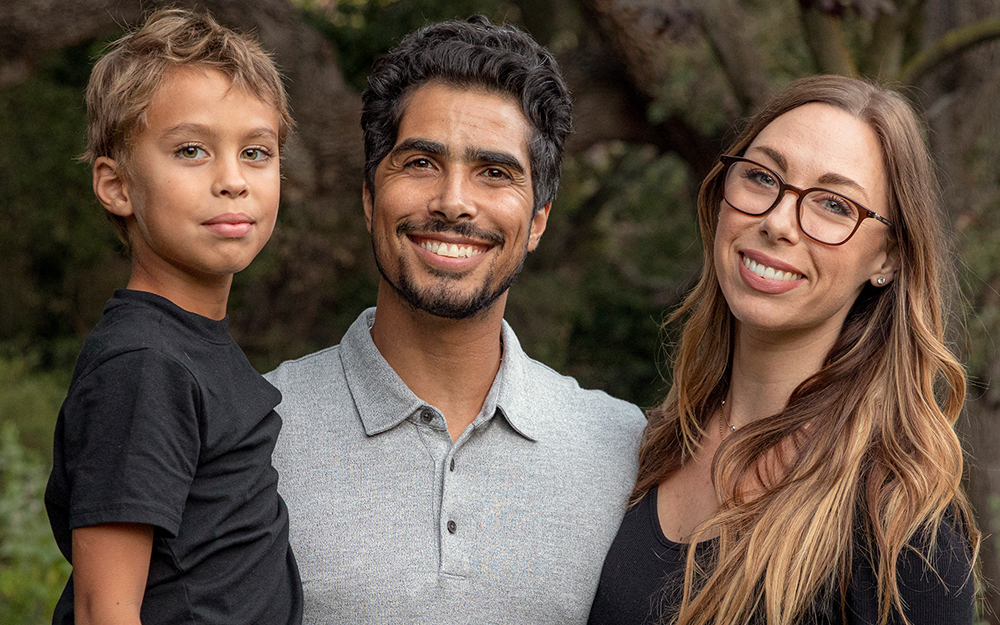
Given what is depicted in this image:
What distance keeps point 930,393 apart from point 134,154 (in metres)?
→ 1.85

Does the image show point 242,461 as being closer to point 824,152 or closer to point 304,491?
point 304,491

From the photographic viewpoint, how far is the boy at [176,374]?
1737 mm

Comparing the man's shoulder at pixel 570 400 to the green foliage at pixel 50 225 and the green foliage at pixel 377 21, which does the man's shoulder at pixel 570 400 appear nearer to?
the green foliage at pixel 377 21

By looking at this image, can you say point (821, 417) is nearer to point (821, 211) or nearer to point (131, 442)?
point (821, 211)

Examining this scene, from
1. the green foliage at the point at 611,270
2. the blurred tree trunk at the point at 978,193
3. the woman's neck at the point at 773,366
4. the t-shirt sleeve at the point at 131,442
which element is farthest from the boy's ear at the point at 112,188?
the green foliage at the point at 611,270

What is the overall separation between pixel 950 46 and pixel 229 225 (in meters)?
4.35

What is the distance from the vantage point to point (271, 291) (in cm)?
994

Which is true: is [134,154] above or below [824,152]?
below

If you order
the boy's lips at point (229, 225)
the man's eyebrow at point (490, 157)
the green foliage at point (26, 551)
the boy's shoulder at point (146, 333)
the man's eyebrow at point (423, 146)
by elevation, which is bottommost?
the green foliage at point (26, 551)

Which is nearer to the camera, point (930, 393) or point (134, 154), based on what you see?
point (134, 154)

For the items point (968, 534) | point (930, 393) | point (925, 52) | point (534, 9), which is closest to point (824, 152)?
point (930, 393)

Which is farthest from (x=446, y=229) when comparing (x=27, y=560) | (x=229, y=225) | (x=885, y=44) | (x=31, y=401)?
(x=31, y=401)

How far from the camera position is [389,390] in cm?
249

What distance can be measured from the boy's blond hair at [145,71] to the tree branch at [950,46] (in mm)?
3983
